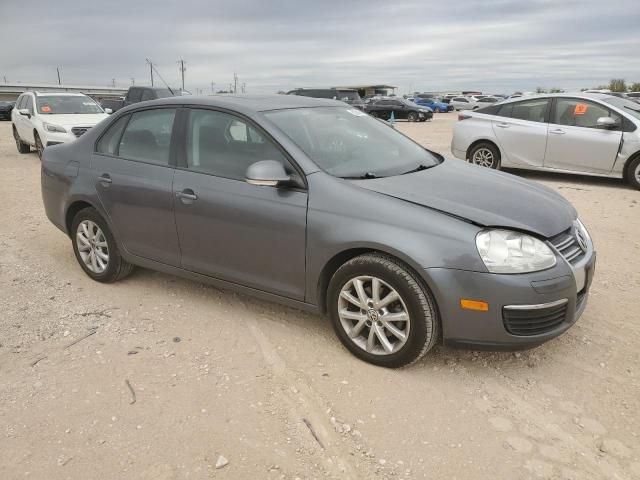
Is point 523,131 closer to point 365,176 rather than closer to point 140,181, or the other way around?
point 365,176

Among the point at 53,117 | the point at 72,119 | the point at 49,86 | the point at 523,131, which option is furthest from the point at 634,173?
the point at 49,86

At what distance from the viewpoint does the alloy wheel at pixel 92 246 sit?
4.59 metres

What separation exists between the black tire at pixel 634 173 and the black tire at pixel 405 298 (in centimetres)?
682

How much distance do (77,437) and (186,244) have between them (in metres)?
1.57

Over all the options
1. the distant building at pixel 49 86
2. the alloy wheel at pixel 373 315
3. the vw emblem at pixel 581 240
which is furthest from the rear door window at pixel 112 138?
the distant building at pixel 49 86

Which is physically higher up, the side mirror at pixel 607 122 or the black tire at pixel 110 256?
the side mirror at pixel 607 122

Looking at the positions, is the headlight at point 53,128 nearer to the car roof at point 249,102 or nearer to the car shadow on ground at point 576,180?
the car roof at point 249,102

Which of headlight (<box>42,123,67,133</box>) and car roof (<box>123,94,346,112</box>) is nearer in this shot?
car roof (<box>123,94,346,112</box>)

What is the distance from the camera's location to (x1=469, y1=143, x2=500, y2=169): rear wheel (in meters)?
9.54

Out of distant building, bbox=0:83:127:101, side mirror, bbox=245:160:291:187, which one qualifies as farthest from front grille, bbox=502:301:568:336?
distant building, bbox=0:83:127:101

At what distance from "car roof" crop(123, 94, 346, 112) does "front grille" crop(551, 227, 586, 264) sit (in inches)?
78.6

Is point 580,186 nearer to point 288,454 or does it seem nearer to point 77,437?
point 288,454

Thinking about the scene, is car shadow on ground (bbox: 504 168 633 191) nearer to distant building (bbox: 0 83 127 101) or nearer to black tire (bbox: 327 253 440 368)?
black tire (bbox: 327 253 440 368)

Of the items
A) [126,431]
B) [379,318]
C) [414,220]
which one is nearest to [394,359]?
[379,318]
